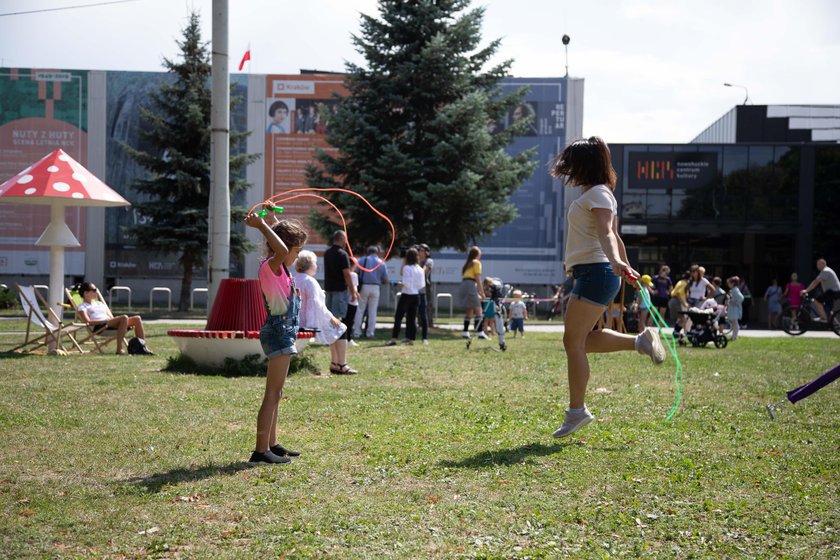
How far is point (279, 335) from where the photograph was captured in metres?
5.41

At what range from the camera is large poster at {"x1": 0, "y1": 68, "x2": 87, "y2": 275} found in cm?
4034

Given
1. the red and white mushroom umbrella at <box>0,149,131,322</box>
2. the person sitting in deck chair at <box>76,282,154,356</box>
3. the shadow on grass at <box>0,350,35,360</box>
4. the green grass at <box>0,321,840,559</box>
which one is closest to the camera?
the green grass at <box>0,321,840,559</box>

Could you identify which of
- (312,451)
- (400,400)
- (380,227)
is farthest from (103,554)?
(380,227)

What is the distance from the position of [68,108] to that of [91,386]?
35777 millimetres

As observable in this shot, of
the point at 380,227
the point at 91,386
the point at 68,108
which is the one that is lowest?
the point at 91,386

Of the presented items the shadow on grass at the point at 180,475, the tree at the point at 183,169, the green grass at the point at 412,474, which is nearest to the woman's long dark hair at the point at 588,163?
the green grass at the point at 412,474

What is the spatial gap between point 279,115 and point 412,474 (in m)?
36.5

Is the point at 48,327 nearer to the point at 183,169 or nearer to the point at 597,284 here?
the point at 597,284

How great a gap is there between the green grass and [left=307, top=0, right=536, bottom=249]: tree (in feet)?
46.4

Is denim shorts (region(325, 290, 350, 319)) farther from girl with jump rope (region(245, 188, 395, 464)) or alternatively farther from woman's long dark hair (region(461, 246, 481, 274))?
girl with jump rope (region(245, 188, 395, 464))

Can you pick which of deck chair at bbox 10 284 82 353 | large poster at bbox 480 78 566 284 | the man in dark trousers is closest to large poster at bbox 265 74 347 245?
large poster at bbox 480 78 566 284

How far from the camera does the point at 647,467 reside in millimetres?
5168

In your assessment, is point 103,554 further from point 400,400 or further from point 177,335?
point 177,335

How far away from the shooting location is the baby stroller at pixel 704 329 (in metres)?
17.6
